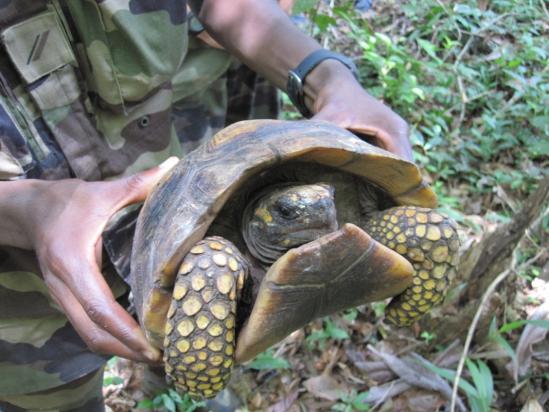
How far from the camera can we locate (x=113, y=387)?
2455mm

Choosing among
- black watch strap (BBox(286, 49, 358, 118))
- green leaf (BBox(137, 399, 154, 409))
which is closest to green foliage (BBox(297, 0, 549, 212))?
black watch strap (BBox(286, 49, 358, 118))

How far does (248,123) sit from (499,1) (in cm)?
368

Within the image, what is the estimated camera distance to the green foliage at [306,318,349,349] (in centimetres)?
228

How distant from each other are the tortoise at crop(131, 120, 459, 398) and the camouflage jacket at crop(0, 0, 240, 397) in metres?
0.38

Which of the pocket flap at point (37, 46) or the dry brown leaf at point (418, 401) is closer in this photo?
the pocket flap at point (37, 46)

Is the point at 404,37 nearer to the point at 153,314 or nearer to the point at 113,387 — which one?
the point at 113,387

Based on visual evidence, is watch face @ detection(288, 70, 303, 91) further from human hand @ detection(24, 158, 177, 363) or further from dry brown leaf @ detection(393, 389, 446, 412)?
dry brown leaf @ detection(393, 389, 446, 412)

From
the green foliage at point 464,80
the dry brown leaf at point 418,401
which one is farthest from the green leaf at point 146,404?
the green foliage at point 464,80

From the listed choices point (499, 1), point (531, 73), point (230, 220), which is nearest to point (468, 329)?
point (230, 220)

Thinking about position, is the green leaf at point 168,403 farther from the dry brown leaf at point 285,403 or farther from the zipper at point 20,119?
the zipper at point 20,119

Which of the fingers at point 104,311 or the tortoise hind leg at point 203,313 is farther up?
the tortoise hind leg at point 203,313

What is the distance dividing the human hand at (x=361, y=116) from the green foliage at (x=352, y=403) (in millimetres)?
1012

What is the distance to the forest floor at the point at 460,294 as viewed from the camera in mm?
1979

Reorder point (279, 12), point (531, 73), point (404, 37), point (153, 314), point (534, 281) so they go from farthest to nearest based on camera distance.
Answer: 1. point (404, 37)
2. point (531, 73)
3. point (534, 281)
4. point (279, 12)
5. point (153, 314)
